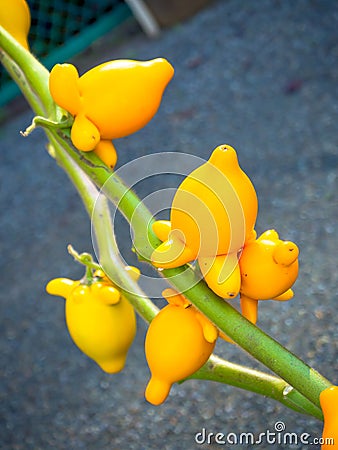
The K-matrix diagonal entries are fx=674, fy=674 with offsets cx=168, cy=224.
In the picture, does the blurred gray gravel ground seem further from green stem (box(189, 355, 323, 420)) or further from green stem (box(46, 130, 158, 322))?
green stem (box(46, 130, 158, 322))

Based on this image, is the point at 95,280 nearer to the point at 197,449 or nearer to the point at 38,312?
the point at 197,449

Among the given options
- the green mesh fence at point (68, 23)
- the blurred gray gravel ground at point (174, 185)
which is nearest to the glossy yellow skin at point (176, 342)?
the blurred gray gravel ground at point (174, 185)

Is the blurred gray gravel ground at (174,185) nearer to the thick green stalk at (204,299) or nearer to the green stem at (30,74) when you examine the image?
the thick green stalk at (204,299)

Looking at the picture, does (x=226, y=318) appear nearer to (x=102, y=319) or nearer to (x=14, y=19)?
(x=102, y=319)

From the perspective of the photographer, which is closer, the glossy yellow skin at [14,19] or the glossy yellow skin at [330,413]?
the glossy yellow skin at [330,413]

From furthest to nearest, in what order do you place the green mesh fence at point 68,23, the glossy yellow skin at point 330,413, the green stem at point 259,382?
the green mesh fence at point 68,23 → the green stem at point 259,382 → the glossy yellow skin at point 330,413

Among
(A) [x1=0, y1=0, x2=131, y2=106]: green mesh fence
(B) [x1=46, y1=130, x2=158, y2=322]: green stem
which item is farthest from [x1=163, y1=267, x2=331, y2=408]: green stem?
(A) [x1=0, y1=0, x2=131, y2=106]: green mesh fence

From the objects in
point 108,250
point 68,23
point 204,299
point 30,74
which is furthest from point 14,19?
point 68,23
